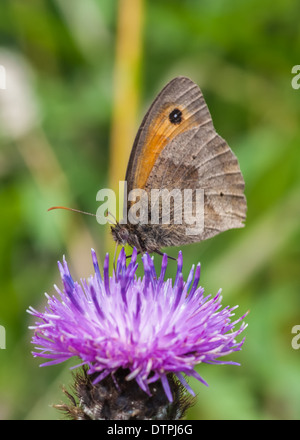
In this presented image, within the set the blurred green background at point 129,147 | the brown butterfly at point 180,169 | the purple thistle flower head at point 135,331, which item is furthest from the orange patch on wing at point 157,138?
the blurred green background at point 129,147

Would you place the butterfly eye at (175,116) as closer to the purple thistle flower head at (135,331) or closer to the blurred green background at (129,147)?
the purple thistle flower head at (135,331)

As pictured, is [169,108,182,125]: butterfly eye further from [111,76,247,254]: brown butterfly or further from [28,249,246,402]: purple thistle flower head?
[28,249,246,402]: purple thistle flower head

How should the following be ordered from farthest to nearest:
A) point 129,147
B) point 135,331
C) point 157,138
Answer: point 129,147 < point 157,138 < point 135,331

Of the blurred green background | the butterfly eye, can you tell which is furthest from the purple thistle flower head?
the blurred green background

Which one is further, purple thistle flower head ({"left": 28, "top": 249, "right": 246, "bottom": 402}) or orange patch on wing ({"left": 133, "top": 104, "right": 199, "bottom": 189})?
orange patch on wing ({"left": 133, "top": 104, "right": 199, "bottom": 189})

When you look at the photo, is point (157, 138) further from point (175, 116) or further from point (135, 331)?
point (135, 331)

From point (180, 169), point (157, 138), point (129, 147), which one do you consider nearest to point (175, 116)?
point (157, 138)

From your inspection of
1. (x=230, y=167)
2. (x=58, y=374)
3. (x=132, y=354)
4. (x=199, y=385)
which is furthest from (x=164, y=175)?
(x=58, y=374)
